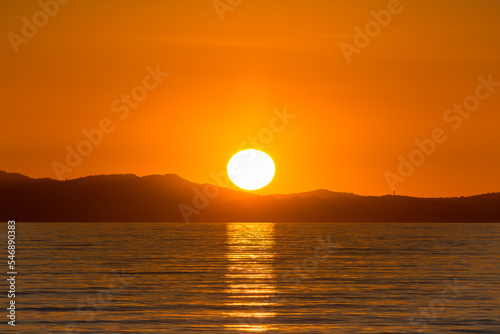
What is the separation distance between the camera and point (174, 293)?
168 ft

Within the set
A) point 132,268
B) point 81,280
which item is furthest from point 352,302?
point 132,268

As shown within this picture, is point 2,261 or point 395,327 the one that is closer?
point 395,327

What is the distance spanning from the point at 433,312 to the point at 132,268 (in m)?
33.8

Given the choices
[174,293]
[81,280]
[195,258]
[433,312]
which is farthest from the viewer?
[195,258]

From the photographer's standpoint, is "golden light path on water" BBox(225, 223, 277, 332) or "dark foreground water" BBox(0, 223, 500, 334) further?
"golden light path on water" BBox(225, 223, 277, 332)

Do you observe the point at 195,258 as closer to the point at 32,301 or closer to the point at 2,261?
the point at 2,261

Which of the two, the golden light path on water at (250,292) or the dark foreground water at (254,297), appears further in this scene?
the golden light path on water at (250,292)

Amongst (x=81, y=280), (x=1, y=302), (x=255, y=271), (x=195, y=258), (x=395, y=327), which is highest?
(x=195, y=258)

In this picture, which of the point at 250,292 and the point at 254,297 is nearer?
the point at 254,297

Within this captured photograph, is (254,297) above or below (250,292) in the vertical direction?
below

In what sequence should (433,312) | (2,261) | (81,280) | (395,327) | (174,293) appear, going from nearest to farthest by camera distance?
(395,327)
(433,312)
(174,293)
(81,280)
(2,261)

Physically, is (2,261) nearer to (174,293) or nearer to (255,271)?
(255,271)

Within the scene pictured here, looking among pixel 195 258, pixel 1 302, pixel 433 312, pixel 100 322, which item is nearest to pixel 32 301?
pixel 1 302

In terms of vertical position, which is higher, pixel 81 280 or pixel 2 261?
pixel 2 261
